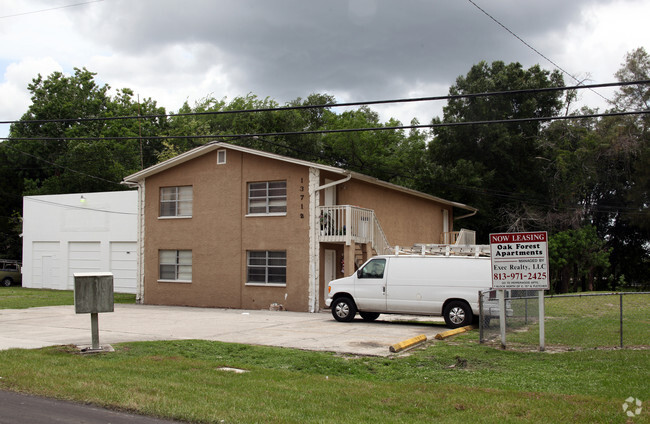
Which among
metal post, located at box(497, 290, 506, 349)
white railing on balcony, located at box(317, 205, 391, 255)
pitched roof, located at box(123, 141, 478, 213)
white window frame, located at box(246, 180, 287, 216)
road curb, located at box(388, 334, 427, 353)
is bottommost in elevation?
road curb, located at box(388, 334, 427, 353)

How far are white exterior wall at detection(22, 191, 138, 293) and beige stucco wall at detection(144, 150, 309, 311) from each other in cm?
749

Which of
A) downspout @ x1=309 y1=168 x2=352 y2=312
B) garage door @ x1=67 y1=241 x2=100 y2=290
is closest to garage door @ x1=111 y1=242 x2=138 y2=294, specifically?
garage door @ x1=67 y1=241 x2=100 y2=290

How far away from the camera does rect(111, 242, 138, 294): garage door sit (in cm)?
3344

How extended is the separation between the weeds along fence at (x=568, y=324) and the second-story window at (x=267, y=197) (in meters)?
10.1

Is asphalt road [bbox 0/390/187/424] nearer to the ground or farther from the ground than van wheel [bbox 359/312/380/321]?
farther from the ground

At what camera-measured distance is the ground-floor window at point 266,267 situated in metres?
23.6

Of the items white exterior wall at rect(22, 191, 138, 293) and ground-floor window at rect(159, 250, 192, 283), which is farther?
white exterior wall at rect(22, 191, 138, 293)

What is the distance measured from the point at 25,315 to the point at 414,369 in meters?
14.5

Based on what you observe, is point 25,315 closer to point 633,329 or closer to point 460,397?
point 460,397

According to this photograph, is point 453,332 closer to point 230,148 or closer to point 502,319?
point 502,319

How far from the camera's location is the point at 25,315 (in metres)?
19.4

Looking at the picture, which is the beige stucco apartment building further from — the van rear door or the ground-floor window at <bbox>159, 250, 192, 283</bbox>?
the van rear door

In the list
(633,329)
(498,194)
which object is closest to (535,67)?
(498,194)

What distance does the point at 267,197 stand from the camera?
950 inches
